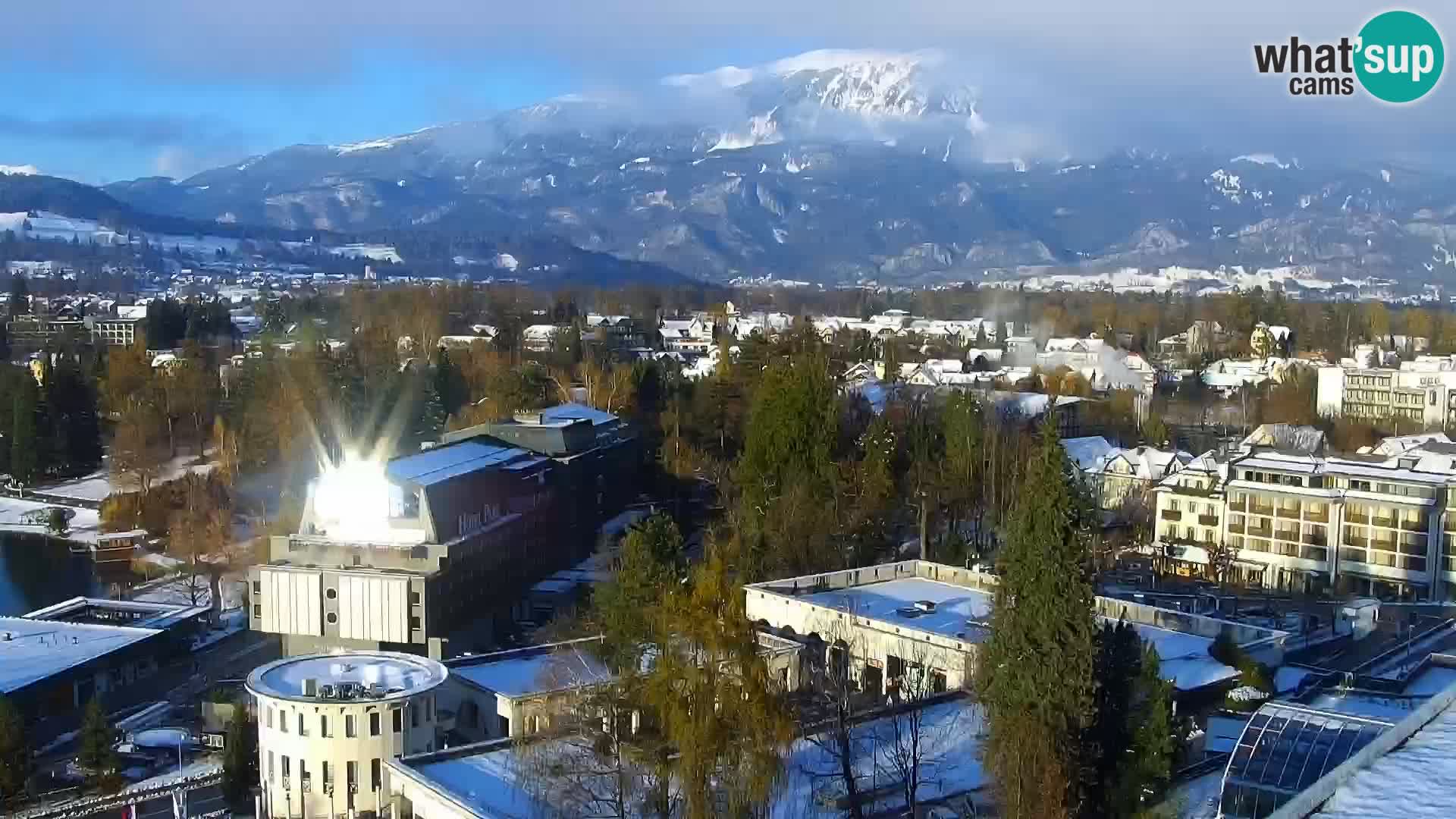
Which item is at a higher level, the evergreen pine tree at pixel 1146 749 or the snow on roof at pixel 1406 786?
the snow on roof at pixel 1406 786

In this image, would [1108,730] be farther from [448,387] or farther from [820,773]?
[448,387]

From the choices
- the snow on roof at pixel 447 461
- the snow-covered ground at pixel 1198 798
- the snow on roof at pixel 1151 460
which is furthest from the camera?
the snow on roof at pixel 1151 460

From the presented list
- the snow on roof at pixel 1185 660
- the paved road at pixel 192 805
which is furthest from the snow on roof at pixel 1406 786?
→ the paved road at pixel 192 805

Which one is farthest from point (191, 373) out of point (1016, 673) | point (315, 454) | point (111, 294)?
point (111, 294)

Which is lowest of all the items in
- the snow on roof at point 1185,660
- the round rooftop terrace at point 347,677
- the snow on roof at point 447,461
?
the snow on roof at point 1185,660

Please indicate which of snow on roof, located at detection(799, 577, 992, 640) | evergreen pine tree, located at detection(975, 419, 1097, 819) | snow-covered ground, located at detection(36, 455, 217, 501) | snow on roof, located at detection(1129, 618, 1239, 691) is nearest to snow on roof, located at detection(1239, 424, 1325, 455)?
snow on roof, located at detection(799, 577, 992, 640)

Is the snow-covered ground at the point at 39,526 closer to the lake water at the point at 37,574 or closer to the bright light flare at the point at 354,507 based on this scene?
the lake water at the point at 37,574
